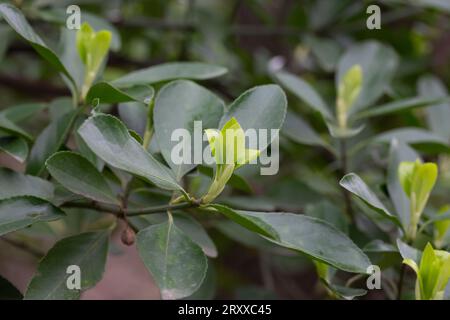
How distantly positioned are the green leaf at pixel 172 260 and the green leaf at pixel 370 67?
0.56 metres

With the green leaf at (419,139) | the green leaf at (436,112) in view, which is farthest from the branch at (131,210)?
the green leaf at (436,112)

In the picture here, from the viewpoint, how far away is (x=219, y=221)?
1.17 m

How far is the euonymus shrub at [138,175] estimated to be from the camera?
0.66 metres

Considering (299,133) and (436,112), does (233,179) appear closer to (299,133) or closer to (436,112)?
(299,133)

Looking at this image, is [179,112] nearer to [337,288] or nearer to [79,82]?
[79,82]

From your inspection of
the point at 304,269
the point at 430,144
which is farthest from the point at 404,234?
the point at 304,269

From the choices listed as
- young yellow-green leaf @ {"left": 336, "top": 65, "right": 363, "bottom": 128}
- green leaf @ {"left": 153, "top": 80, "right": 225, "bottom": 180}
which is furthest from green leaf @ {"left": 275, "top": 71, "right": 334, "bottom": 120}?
green leaf @ {"left": 153, "top": 80, "right": 225, "bottom": 180}

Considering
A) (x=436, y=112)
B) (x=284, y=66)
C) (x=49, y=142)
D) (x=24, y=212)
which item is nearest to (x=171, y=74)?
(x=49, y=142)

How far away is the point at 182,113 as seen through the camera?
807 millimetres

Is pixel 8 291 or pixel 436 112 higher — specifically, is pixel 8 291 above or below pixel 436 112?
below

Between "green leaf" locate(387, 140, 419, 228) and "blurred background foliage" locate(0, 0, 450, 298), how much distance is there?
23 centimetres

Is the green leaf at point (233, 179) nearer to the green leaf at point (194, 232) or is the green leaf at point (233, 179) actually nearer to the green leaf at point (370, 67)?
the green leaf at point (194, 232)

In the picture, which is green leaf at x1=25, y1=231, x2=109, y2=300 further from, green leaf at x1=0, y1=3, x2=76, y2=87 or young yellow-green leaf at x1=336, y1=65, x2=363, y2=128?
young yellow-green leaf at x1=336, y1=65, x2=363, y2=128

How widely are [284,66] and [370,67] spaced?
64 centimetres
